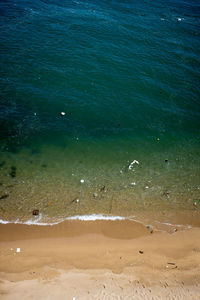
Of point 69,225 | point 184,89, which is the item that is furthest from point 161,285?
point 184,89

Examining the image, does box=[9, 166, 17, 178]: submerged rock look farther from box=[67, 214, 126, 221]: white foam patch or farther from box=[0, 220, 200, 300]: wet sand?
box=[67, 214, 126, 221]: white foam patch

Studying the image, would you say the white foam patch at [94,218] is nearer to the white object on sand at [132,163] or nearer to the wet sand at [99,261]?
the wet sand at [99,261]

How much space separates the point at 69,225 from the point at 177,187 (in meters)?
6.57

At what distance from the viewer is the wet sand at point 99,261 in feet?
28.4

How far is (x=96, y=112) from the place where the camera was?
17531 mm

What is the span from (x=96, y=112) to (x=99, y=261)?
10.9 m

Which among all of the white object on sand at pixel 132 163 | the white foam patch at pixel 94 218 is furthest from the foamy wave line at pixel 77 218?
the white object on sand at pixel 132 163

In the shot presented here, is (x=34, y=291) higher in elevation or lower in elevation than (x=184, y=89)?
lower

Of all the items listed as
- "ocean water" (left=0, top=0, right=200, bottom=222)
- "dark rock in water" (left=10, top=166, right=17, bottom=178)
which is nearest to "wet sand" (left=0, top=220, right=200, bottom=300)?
"ocean water" (left=0, top=0, right=200, bottom=222)

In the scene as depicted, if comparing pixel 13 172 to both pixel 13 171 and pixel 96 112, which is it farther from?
pixel 96 112

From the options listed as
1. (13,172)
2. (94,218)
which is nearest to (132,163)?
(94,218)

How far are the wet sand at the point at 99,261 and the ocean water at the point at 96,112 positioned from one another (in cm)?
93

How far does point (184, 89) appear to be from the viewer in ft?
65.1

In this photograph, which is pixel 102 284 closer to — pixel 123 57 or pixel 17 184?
pixel 17 184
